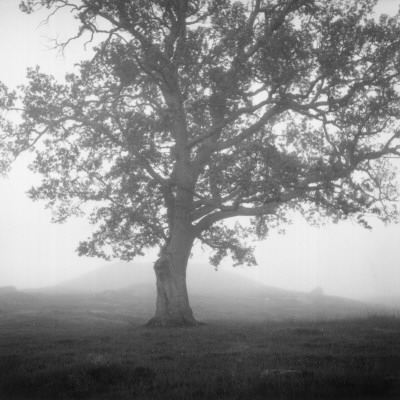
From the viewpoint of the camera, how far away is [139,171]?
22266 mm

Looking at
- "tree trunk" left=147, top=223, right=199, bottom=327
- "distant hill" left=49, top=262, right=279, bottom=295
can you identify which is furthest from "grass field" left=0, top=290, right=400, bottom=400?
"distant hill" left=49, top=262, right=279, bottom=295

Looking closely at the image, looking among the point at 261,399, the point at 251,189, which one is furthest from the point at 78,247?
the point at 261,399

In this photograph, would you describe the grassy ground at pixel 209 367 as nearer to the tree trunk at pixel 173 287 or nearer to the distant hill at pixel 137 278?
the tree trunk at pixel 173 287

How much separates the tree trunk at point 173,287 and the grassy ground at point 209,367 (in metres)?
6.26

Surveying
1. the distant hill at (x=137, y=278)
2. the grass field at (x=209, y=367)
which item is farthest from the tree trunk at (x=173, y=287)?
the distant hill at (x=137, y=278)

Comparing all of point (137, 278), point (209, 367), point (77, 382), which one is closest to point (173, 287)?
point (209, 367)

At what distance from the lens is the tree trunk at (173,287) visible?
73.0 feet

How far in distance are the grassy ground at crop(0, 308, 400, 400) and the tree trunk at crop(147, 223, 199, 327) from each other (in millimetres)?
6261

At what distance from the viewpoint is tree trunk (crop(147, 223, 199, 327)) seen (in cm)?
2227

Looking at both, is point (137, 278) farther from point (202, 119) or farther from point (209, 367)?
point (209, 367)

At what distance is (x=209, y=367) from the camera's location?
1038cm

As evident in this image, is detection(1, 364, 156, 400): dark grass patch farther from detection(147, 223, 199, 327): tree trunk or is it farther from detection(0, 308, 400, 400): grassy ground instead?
detection(147, 223, 199, 327): tree trunk

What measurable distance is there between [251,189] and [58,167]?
487 inches

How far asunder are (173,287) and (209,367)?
41.8 feet
